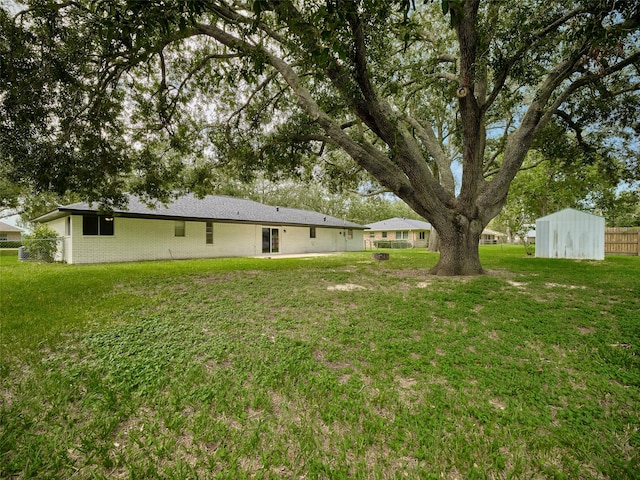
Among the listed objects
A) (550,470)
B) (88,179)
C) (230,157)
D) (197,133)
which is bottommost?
(550,470)

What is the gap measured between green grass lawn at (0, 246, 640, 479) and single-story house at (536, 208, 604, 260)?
1136 cm

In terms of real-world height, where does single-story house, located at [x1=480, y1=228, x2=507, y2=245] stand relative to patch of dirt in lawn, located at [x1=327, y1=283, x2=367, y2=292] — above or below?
above

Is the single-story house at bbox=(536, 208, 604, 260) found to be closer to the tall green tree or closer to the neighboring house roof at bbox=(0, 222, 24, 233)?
the tall green tree

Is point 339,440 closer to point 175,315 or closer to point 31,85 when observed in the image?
point 175,315

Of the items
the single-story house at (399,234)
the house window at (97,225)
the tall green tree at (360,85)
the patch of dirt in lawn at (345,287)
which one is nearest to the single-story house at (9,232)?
the house window at (97,225)

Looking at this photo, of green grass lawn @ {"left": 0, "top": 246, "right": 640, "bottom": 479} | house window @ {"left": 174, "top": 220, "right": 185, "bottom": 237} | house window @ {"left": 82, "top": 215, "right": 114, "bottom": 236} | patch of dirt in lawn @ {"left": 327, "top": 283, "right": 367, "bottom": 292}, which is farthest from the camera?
house window @ {"left": 174, "top": 220, "right": 185, "bottom": 237}

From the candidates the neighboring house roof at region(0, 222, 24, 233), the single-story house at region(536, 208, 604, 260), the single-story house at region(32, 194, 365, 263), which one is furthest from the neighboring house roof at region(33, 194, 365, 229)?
the neighboring house roof at region(0, 222, 24, 233)

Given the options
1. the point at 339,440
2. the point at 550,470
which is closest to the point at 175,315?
the point at 339,440

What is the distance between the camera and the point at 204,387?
2.72 meters

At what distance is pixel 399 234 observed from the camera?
113ft

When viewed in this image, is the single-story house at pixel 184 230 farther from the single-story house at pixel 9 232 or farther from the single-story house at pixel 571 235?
the single-story house at pixel 9 232

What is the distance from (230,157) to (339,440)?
10.1 m

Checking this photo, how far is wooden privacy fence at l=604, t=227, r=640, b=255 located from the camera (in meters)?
17.8

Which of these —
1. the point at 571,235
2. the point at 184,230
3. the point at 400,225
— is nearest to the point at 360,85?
the point at 184,230
